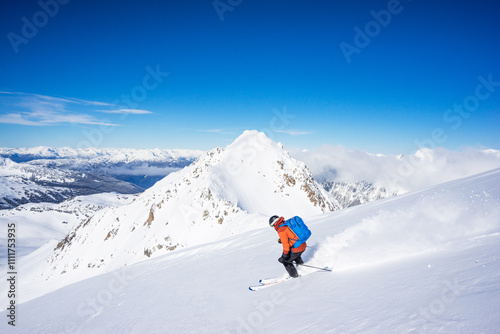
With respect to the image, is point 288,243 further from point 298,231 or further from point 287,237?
point 298,231

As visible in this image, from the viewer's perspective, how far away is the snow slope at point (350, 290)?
13.9 feet

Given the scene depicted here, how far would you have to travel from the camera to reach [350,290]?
236 inches

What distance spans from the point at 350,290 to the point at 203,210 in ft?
164

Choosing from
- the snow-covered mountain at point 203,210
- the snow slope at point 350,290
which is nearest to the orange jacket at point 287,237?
the snow slope at point 350,290

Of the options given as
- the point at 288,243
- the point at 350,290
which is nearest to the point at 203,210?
the point at 288,243

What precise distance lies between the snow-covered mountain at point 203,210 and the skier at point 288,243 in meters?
31.8

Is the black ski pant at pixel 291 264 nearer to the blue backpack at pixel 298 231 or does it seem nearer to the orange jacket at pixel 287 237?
the orange jacket at pixel 287 237

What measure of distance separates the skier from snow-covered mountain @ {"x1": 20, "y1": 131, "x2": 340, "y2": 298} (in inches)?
1253

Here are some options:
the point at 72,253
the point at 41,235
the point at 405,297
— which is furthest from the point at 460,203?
the point at 41,235

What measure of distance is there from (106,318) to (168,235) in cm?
4458

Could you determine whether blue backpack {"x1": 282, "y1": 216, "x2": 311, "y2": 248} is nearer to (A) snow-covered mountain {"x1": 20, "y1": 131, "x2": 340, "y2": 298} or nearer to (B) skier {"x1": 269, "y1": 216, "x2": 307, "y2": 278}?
(B) skier {"x1": 269, "y1": 216, "x2": 307, "y2": 278}

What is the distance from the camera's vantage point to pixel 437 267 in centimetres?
575

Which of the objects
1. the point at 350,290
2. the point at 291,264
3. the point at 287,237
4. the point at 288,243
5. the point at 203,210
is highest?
the point at 287,237

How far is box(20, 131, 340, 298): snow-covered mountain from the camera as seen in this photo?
5056 centimetres
